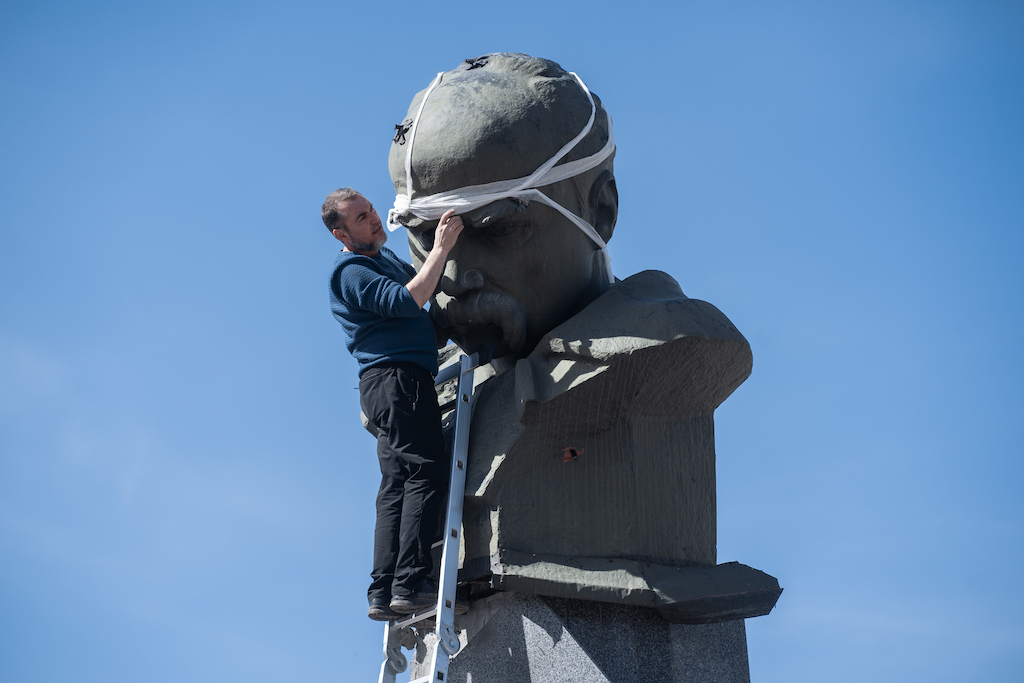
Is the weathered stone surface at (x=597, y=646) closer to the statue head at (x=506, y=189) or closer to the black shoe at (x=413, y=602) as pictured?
the black shoe at (x=413, y=602)

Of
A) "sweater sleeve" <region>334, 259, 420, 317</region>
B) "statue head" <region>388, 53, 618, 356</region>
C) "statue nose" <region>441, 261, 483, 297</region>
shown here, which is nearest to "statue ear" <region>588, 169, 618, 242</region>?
"statue head" <region>388, 53, 618, 356</region>

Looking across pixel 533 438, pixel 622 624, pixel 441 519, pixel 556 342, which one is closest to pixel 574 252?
pixel 556 342

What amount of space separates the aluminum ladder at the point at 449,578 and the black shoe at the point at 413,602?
45 millimetres

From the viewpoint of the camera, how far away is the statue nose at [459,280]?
17.9ft

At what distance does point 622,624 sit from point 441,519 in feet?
3.49

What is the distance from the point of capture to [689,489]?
532 centimetres

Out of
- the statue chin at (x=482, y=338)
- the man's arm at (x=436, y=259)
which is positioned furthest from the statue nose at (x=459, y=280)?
the statue chin at (x=482, y=338)

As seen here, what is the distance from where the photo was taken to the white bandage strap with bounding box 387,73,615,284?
531 centimetres

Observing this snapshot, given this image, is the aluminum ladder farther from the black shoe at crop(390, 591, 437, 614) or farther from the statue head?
the statue head

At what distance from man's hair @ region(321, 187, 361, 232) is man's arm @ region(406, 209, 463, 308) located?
51 cm

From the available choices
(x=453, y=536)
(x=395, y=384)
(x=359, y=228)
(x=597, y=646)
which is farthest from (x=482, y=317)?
(x=597, y=646)

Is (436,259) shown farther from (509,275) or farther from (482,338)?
(482,338)

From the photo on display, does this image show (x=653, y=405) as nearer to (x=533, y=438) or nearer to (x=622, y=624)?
(x=533, y=438)

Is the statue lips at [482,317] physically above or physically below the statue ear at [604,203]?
below
